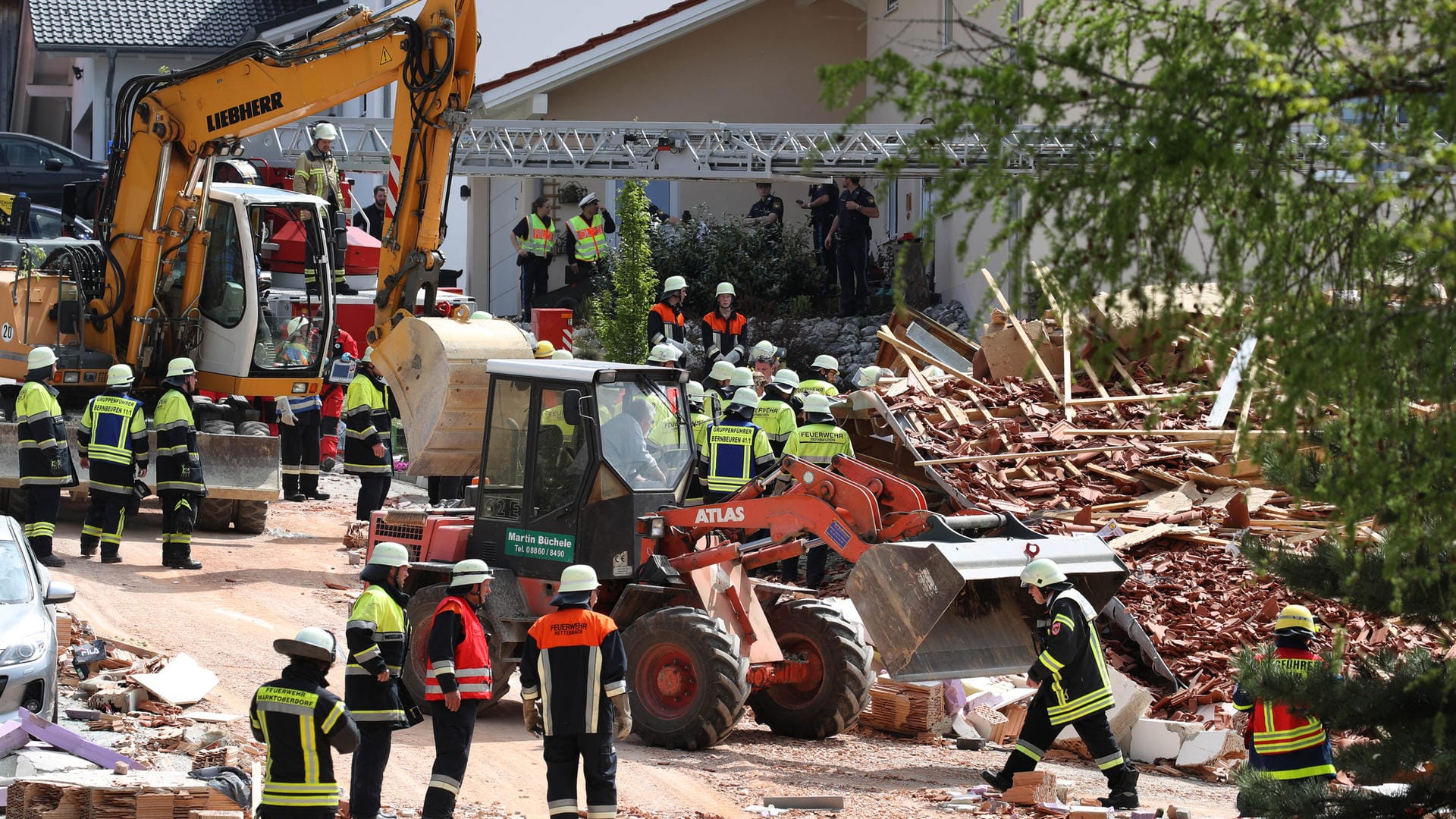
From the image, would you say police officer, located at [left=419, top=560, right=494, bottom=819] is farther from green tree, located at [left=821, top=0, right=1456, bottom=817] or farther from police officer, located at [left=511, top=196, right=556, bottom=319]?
police officer, located at [left=511, top=196, right=556, bottom=319]

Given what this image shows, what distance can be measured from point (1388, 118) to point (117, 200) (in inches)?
596

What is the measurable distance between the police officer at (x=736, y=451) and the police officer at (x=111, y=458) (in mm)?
5072

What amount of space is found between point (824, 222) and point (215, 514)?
10609 mm

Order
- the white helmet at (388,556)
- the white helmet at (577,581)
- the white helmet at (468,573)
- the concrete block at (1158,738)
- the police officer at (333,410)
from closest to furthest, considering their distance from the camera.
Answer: the white helmet at (577,581) < the white helmet at (388,556) < the white helmet at (468,573) < the concrete block at (1158,738) < the police officer at (333,410)

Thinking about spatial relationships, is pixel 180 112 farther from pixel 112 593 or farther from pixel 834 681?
pixel 834 681

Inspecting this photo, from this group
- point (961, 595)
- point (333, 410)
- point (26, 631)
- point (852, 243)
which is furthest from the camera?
point (852, 243)

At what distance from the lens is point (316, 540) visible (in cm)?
1788

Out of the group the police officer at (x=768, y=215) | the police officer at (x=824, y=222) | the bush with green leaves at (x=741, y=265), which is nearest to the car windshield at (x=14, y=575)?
the bush with green leaves at (x=741, y=265)

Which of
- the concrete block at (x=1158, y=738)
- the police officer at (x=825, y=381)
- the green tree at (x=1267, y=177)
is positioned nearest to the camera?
the green tree at (x=1267, y=177)

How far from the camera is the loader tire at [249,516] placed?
58.2 ft

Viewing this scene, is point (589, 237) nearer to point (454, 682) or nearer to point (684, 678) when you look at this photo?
point (684, 678)

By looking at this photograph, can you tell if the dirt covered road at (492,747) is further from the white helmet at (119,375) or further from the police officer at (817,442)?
the police officer at (817,442)

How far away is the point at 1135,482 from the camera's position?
629 inches

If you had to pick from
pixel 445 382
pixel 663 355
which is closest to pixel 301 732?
pixel 445 382
